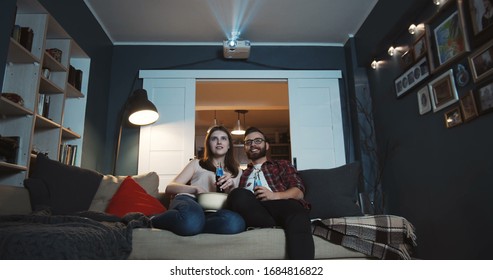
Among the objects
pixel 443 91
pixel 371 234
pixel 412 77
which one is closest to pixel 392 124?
pixel 412 77

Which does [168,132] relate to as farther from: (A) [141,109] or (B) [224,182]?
(B) [224,182]

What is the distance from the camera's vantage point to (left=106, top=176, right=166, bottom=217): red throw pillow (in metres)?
2.05

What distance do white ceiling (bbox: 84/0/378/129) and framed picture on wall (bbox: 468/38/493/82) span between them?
150cm

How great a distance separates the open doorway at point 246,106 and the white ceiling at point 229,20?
554 mm

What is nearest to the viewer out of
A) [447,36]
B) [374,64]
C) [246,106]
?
[447,36]

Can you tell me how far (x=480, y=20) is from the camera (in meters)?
1.98

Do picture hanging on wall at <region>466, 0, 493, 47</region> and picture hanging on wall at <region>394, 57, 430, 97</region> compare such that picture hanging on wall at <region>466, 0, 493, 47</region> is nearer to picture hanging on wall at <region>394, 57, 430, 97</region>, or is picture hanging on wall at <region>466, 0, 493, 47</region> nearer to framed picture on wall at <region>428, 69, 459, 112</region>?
framed picture on wall at <region>428, 69, 459, 112</region>

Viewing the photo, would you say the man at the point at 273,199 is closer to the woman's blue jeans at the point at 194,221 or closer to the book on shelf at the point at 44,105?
the woman's blue jeans at the point at 194,221

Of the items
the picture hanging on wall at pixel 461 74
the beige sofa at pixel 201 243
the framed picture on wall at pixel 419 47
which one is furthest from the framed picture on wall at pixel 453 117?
the beige sofa at pixel 201 243

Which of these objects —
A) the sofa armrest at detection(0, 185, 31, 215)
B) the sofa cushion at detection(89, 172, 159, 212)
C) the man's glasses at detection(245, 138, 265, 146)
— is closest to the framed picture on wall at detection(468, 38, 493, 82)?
the man's glasses at detection(245, 138, 265, 146)

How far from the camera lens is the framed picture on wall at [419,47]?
103 inches

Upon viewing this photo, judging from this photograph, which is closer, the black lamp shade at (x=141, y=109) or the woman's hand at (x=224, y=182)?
the woman's hand at (x=224, y=182)

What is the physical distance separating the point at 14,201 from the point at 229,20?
2662 millimetres

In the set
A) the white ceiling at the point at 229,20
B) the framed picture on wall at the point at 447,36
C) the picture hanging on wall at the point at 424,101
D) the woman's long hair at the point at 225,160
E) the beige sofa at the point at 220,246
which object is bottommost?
the beige sofa at the point at 220,246
